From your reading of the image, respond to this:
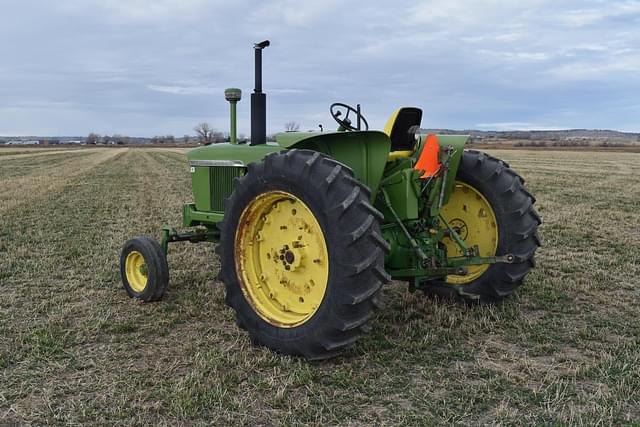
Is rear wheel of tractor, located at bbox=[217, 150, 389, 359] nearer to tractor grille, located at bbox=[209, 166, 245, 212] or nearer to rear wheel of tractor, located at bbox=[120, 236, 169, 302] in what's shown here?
tractor grille, located at bbox=[209, 166, 245, 212]

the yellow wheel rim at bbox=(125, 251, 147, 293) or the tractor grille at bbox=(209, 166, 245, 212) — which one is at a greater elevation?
the tractor grille at bbox=(209, 166, 245, 212)

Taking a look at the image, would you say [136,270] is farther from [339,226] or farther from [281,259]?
[339,226]

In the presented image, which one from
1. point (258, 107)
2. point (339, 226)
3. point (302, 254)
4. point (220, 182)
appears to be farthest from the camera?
point (220, 182)

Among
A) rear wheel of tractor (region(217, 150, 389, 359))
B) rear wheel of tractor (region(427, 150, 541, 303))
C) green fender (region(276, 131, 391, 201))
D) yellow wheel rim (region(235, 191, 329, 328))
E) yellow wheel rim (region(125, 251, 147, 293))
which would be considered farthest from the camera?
yellow wheel rim (region(125, 251, 147, 293))

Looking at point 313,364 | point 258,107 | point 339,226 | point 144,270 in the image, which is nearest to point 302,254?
point 339,226

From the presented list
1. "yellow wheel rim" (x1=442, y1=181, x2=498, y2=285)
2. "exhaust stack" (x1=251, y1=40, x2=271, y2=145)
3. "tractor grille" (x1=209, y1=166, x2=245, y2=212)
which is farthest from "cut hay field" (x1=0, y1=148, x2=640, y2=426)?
"exhaust stack" (x1=251, y1=40, x2=271, y2=145)

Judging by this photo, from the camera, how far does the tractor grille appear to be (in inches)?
213

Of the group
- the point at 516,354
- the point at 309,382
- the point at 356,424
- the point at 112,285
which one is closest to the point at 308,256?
the point at 309,382

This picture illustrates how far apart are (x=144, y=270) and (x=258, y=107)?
6.54ft

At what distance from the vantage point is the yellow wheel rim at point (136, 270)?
555 centimetres

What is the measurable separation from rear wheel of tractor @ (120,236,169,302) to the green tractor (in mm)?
11

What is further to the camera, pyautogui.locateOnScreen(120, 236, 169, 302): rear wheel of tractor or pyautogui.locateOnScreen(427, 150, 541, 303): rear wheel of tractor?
pyautogui.locateOnScreen(120, 236, 169, 302): rear wheel of tractor

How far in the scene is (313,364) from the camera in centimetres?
382

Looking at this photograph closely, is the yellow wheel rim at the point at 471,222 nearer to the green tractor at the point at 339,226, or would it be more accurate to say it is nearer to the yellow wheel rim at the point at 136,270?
the green tractor at the point at 339,226
